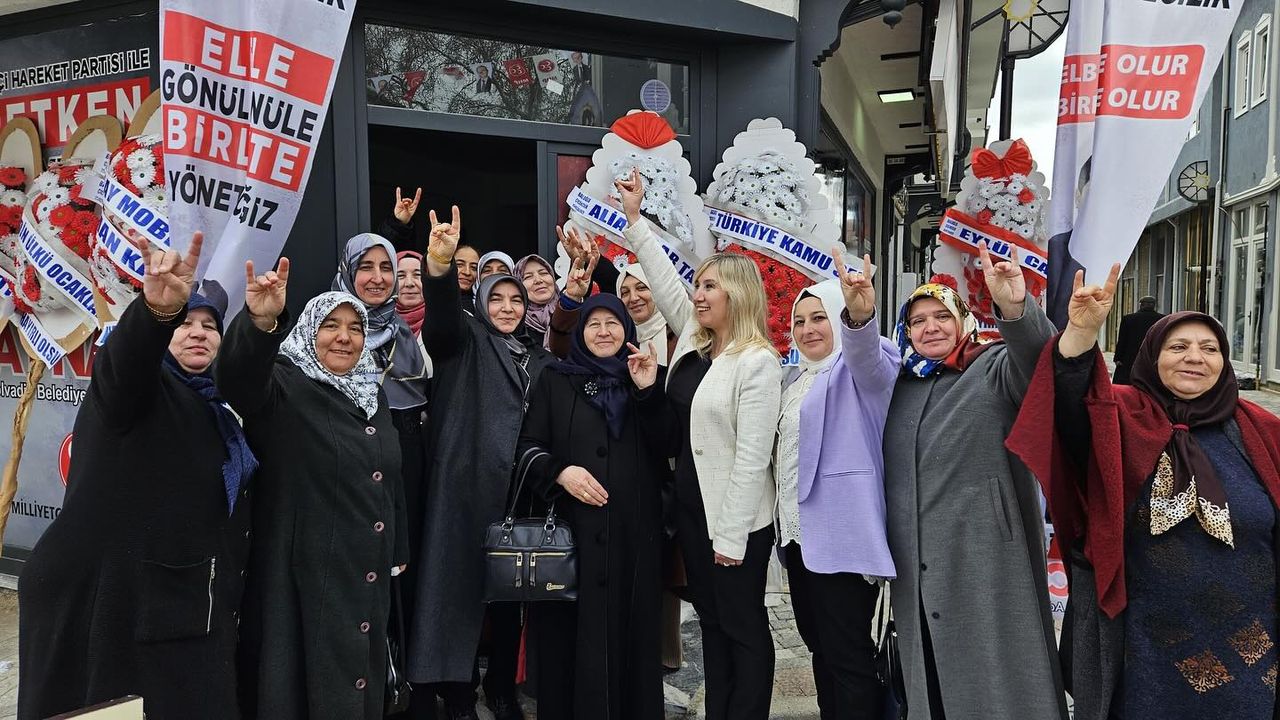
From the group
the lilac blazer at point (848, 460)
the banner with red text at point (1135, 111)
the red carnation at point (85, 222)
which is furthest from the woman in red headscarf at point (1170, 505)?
the red carnation at point (85, 222)

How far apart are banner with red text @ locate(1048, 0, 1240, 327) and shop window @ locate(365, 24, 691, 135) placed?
284cm

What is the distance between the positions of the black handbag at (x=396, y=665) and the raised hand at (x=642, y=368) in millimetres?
1168

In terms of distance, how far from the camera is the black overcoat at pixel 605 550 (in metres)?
3.18

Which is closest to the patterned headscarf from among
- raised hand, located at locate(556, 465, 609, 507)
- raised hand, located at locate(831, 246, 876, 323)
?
raised hand, located at locate(831, 246, 876, 323)

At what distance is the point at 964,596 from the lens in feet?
8.83

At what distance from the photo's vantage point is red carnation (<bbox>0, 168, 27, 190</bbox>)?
4.65m

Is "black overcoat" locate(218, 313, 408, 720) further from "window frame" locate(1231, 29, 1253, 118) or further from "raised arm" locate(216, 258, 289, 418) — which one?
"window frame" locate(1231, 29, 1253, 118)

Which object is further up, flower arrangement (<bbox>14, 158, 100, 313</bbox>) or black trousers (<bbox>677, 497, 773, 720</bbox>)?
flower arrangement (<bbox>14, 158, 100, 313</bbox>)

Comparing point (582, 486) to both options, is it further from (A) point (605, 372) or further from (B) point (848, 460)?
(B) point (848, 460)

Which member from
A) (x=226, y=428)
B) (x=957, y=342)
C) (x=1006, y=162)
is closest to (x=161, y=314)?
(x=226, y=428)

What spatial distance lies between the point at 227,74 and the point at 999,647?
10.8ft

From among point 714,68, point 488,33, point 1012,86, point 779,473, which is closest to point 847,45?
point 1012,86

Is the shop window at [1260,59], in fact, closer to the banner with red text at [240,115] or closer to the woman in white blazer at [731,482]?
the woman in white blazer at [731,482]

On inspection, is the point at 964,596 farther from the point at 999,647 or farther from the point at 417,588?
the point at 417,588
